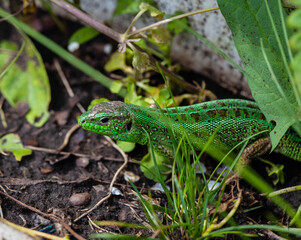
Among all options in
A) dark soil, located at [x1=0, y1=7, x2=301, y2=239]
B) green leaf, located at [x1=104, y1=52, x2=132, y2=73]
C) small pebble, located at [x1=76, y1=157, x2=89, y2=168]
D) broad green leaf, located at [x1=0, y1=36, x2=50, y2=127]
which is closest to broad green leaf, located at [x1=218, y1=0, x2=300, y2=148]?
dark soil, located at [x1=0, y1=7, x2=301, y2=239]

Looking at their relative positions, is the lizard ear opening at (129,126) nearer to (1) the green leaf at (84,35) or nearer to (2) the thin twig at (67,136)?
(2) the thin twig at (67,136)

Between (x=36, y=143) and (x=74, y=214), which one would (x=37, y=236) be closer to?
(x=74, y=214)

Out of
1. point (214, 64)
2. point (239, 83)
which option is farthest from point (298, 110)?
point (214, 64)

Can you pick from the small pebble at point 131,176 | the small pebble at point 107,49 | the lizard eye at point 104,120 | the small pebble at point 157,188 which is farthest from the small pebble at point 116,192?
the small pebble at point 107,49

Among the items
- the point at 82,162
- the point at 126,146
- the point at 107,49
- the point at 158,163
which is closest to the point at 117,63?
the point at 107,49

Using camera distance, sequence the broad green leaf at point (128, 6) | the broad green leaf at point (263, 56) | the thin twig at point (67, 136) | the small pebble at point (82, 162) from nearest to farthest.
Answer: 1. the broad green leaf at point (263, 56)
2. the small pebble at point (82, 162)
3. the thin twig at point (67, 136)
4. the broad green leaf at point (128, 6)

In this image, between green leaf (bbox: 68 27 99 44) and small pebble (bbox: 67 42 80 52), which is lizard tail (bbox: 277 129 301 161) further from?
small pebble (bbox: 67 42 80 52)
